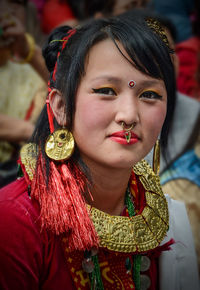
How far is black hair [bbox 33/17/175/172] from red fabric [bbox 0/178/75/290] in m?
0.21

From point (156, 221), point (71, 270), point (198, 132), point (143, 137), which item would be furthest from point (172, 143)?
point (71, 270)

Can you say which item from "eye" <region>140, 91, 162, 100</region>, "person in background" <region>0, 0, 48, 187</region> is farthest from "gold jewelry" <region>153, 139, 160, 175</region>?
"person in background" <region>0, 0, 48, 187</region>

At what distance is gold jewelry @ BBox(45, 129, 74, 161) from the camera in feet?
3.34

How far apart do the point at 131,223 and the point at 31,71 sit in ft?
5.23

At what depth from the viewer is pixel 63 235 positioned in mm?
1021

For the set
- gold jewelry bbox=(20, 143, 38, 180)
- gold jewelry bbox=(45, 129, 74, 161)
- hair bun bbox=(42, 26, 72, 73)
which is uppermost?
hair bun bbox=(42, 26, 72, 73)

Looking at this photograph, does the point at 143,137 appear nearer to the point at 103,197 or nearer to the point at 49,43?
the point at 103,197

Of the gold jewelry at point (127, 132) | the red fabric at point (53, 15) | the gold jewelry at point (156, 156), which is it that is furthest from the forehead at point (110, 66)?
the red fabric at point (53, 15)

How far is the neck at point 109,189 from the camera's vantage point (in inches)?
42.8

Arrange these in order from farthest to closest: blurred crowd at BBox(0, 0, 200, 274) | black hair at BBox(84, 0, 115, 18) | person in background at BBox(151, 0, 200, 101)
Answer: person in background at BBox(151, 0, 200, 101)
black hair at BBox(84, 0, 115, 18)
blurred crowd at BBox(0, 0, 200, 274)

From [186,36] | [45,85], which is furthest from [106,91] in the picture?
[186,36]

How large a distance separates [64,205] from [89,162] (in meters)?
0.16

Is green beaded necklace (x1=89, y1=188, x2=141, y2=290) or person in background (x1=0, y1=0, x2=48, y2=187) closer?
green beaded necklace (x1=89, y1=188, x2=141, y2=290)

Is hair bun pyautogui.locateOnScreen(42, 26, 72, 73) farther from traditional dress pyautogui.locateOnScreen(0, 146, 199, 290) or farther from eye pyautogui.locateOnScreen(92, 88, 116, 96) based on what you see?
traditional dress pyautogui.locateOnScreen(0, 146, 199, 290)
